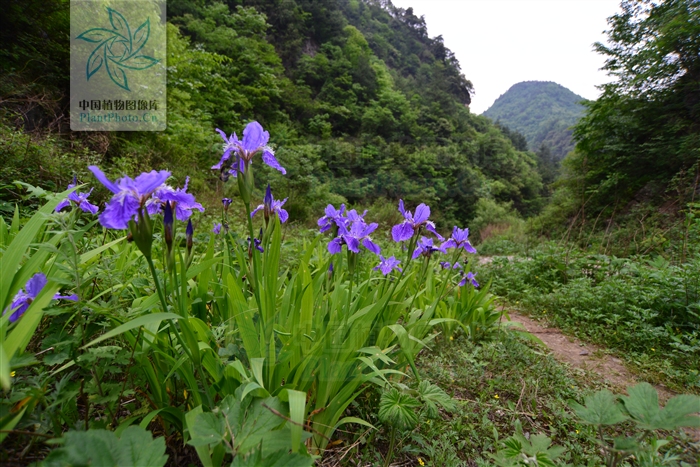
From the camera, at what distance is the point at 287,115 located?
16750mm

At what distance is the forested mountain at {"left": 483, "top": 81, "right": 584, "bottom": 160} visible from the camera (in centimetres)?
5597

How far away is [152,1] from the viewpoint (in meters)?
6.00

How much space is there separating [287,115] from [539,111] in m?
82.9

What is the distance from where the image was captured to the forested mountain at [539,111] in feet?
184

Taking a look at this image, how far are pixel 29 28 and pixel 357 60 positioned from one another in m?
21.7

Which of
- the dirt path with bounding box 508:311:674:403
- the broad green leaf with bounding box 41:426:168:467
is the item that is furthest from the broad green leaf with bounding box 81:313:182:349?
the dirt path with bounding box 508:311:674:403

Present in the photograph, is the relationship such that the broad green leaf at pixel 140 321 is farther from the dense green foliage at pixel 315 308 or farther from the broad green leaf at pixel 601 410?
the broad green leaf at pixel 601 410

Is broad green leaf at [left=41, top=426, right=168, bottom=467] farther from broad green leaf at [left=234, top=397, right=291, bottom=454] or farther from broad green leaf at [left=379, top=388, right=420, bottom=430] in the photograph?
broad green leaf at [left=379, top=388, right=420, bottom=430]

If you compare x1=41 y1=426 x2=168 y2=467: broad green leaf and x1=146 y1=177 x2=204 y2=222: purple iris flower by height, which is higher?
x1=146 y1=177 x2=204 y2=222: purple iris flower

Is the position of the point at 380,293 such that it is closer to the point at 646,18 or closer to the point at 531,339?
the point at 531,339

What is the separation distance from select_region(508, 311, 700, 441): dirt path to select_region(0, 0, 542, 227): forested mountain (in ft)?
17.3

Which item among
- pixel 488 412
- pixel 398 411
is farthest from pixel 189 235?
pixel 488 412

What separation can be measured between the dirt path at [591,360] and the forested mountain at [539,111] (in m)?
56.2

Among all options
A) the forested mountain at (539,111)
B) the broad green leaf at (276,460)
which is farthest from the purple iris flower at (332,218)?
the forested mountain at (539,111)
